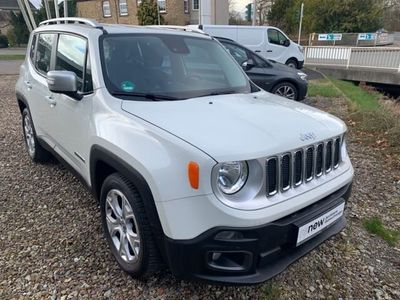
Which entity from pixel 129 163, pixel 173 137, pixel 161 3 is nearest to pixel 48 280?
pixel 129 163

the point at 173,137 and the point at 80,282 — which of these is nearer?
the point at 173,137

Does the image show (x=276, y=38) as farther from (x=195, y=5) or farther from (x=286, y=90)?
(x=195, y=5)

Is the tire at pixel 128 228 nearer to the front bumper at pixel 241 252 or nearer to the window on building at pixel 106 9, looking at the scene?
the front bumper at pixel 241 252

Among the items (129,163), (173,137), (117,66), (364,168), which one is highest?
(117,66)

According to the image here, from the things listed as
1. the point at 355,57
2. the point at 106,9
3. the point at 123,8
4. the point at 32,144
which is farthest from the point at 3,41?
the point at 32,144

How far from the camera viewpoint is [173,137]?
2.00 metres

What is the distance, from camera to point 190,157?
1.87m

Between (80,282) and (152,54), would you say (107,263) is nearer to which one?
(80,282)

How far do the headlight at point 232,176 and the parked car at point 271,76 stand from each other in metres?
6.04

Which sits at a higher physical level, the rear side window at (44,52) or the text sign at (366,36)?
the rear side window at (44,52)

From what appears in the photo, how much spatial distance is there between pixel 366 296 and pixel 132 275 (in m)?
1.68

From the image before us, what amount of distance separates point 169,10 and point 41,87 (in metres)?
31.6

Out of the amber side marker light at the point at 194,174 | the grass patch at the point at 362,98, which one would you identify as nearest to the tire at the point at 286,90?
the grass patch at the point at 362,98

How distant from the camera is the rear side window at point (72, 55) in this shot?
2920 millimetres
